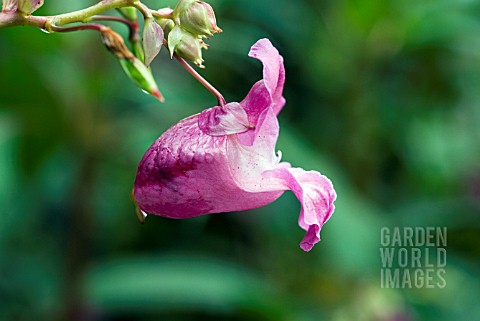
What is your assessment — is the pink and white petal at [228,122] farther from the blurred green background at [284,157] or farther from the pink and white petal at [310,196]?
the blurred green background at [284,157]

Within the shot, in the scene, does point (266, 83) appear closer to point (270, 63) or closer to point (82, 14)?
point (270, 63)

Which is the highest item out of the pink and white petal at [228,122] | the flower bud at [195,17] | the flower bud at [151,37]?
the flower bud at [195,17]

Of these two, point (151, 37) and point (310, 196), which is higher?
point (151, 37)

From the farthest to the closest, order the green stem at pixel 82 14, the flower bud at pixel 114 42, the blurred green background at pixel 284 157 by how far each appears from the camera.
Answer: the blurred green background at pixel 284 157 → the flower bud at pixel 114 42 → the green stem at pixel 82 14

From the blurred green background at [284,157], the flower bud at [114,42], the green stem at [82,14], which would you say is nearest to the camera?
the green stem at [82,14]

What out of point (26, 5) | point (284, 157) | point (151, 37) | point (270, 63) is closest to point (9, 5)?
point (26, 5)

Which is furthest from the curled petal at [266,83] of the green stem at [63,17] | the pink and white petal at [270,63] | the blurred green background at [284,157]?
the blurred green background at [284,157]

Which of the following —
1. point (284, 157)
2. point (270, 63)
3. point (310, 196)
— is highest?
point (284, 157)

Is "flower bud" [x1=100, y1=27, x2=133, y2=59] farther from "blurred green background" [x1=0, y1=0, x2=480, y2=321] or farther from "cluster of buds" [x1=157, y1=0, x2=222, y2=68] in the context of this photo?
"blurred green background" [x1=0, y1=0, x2=480, y2=321]

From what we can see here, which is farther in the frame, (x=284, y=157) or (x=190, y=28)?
(x=284, y=157)
